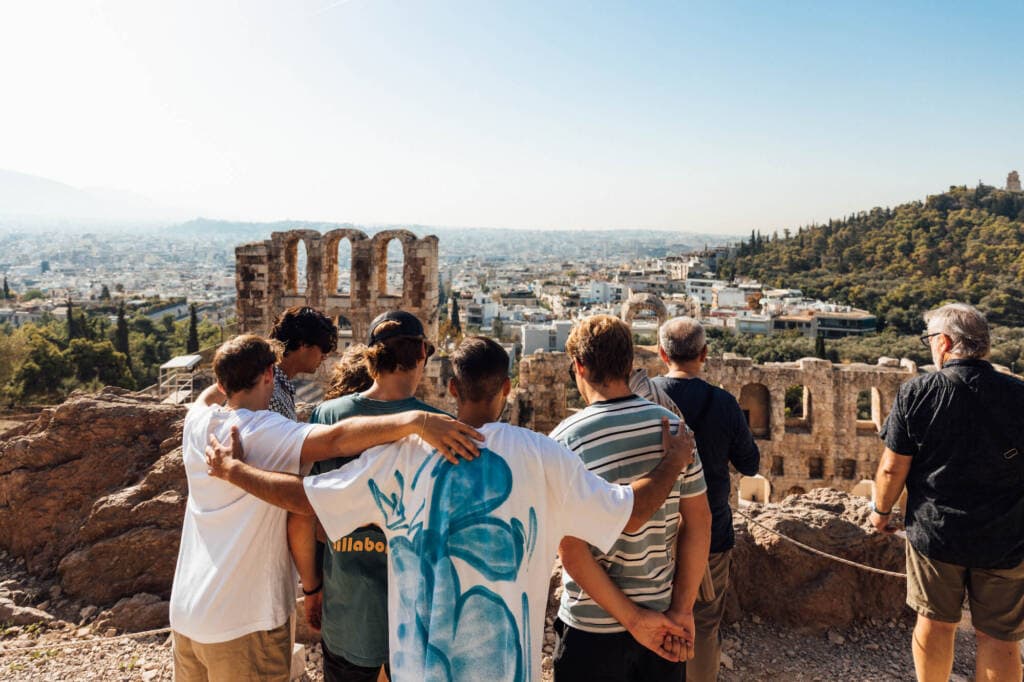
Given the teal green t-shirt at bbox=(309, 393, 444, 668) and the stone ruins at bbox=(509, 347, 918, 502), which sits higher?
the teal green t-shirt at bbox=(309, 393, 444, 668)

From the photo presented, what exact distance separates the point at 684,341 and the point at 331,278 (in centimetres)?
1460

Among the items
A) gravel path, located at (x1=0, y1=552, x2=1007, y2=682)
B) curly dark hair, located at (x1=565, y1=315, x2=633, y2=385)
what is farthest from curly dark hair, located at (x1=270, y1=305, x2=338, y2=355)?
gravel path, located at (x1=0, y1=552, x2=1007, y2=682)

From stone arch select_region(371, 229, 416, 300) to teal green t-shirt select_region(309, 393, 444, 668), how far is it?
1313 centimetres

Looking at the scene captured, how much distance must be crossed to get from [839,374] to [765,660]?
14.0 m

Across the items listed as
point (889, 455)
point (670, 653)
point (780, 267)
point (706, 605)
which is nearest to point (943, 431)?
point (889, 455)

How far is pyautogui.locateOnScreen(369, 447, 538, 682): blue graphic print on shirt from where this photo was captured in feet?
7.57

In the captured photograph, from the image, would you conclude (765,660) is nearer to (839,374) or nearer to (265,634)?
(265,634)

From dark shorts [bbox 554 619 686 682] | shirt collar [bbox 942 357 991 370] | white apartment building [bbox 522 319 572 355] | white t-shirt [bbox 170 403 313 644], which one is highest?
shirt collar [bbox 942 357 991 370]

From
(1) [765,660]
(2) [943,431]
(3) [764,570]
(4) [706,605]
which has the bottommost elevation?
(1) [765,660]

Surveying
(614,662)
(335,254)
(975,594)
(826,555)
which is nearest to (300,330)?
(614,662)

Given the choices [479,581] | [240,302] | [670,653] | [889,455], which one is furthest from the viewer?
[240,302]

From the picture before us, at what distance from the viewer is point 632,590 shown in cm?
289

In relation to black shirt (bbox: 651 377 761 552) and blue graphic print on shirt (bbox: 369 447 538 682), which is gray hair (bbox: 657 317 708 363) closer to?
black shirt (bbox: 651 377 761 552)

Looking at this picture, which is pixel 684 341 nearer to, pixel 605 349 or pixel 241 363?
Result: pixel 605 349
